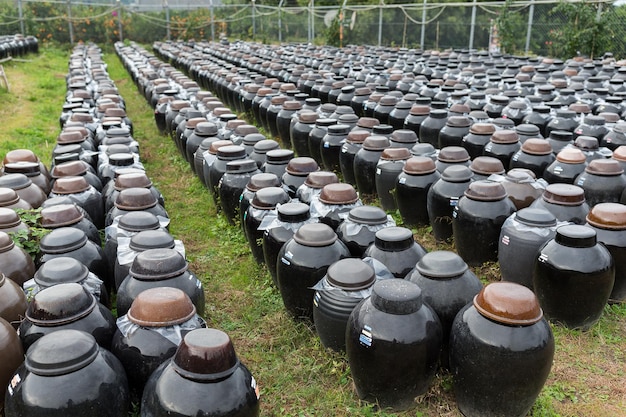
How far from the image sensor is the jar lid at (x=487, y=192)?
493cm

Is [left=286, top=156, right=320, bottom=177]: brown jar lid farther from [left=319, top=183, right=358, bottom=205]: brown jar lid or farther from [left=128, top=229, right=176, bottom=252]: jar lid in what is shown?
[left=128, top=229, right=176, bottom=252]: jar lid

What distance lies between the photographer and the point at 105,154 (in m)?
7.14

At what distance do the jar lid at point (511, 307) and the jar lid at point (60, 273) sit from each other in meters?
2.52

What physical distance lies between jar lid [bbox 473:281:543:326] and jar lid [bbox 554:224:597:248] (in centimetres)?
108

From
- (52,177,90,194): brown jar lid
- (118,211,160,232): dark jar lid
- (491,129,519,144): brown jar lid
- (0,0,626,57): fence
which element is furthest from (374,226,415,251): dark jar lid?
(0,0,626,57): fence

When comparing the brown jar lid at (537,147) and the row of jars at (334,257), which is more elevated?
the brown jar lid at (537,147)

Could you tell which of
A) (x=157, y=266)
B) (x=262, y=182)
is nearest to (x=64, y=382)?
(x=157, y=266)

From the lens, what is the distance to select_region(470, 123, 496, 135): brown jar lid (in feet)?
24.0

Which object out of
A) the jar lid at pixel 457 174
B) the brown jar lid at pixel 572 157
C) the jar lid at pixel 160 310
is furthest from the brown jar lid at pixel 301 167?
the jar lid at pixel 160 310

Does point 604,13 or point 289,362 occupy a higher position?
point 604,13

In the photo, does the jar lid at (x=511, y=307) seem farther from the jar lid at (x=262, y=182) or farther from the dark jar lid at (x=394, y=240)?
the jar lid at (x=262, y=182)

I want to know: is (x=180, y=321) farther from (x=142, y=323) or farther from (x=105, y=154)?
(x=105, y=154)

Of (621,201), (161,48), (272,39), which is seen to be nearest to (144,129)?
(621,201)

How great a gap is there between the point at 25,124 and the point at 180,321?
1067cm
